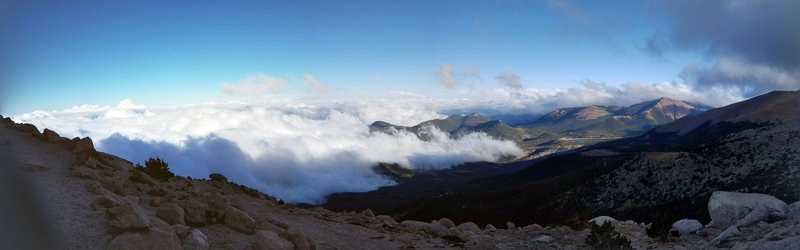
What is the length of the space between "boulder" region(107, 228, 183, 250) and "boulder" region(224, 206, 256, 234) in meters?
3.27

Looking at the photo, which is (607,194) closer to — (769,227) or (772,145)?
(772,145)

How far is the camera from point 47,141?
724 inches

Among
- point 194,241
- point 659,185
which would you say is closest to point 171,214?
point 194,241

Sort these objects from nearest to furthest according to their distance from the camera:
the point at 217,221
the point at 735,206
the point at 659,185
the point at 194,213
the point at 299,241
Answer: the point at 194,213 → the point at 299,241 → the point at 217,221 → the point at 735,206 → the point at 659,185

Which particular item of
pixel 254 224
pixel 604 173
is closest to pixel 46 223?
pixel 254 224

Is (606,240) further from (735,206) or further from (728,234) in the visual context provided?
(735,206)

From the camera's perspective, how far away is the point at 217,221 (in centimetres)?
1371

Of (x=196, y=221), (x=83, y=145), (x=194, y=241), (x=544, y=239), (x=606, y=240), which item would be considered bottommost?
(x=544, y=239)

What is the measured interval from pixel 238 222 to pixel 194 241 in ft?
8.91

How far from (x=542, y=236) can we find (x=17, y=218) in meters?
18.9

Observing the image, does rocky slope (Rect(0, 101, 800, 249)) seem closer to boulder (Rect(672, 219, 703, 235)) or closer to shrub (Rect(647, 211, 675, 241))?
boulder (Rect(672, 219, 703, 235))

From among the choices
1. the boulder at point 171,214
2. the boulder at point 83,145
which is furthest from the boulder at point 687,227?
the boulder at point 83,145

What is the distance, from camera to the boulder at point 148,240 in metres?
9.33

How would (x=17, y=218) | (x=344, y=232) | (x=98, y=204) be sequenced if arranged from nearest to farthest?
(x=17, y=218), (x=98, y=204), (x=344, y=232)
